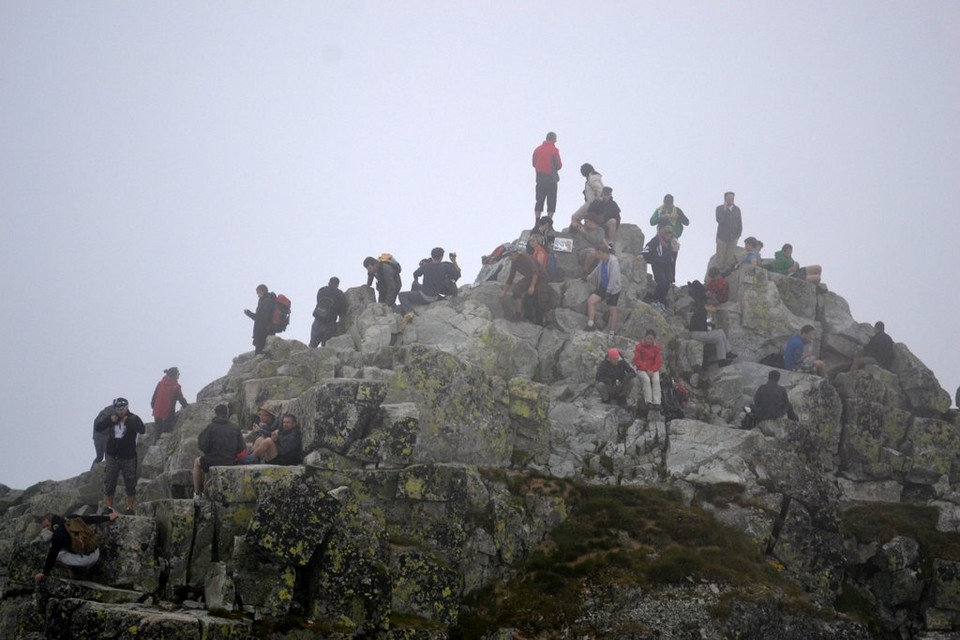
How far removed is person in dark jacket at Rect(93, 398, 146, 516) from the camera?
2803 cm

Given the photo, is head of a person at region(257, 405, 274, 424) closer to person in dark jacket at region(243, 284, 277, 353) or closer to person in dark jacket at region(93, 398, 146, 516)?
person in dark jacket at region(93, 398, 146, 516)

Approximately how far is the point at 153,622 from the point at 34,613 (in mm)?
3573

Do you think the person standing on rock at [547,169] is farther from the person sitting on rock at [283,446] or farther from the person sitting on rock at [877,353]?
the person sitting on rock at [283,446]

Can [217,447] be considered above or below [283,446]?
below

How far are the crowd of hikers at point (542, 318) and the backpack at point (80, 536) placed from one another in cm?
3

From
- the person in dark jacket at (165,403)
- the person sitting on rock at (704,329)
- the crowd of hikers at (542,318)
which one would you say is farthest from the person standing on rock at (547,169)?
the person in dark jacket at (165,403)

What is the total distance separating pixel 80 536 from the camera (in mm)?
21391

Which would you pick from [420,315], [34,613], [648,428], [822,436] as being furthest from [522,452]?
[34,613]

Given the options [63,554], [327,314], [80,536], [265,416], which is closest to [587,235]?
[327,314]

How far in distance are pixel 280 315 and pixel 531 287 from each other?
12.1 metres

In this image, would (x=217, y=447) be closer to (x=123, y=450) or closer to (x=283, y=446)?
(x=283, y=446)

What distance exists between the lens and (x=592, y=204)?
44312mm

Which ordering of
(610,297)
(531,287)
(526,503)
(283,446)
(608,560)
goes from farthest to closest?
(531,287), (610,297), (526,503), (283,446), (608,560)

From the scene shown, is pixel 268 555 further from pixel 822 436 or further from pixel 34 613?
pixel 822 436
